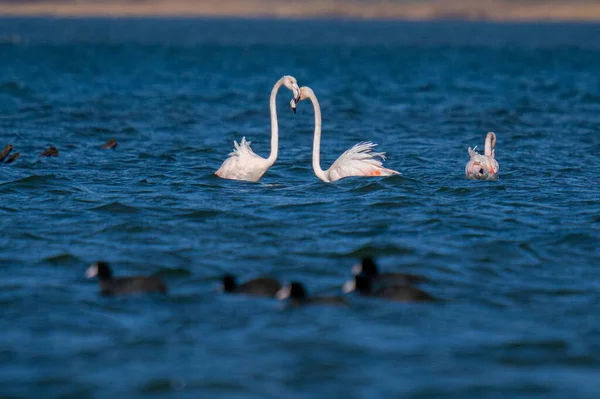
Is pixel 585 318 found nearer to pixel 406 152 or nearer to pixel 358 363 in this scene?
pixel 358 363

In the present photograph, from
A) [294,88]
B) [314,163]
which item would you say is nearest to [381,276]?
[314,163]

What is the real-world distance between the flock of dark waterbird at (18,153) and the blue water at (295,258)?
26 cm

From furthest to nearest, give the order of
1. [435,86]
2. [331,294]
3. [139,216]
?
[435,86] → [139,216] → [331,294]

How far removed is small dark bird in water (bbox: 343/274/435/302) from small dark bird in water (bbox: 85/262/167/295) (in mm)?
1949

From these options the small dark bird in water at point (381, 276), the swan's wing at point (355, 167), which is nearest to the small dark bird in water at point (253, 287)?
the small dark bird in water at point (381, 276)

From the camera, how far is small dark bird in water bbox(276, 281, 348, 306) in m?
9.96

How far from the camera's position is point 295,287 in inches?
392

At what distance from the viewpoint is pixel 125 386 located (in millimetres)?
8148

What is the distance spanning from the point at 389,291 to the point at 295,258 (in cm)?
203

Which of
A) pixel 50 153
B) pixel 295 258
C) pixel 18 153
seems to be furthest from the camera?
pixel 50 153

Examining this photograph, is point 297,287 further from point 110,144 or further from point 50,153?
point 110,144

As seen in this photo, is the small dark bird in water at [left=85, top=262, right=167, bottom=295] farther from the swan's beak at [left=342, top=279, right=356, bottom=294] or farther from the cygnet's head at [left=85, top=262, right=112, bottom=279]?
the swan's beak at [left=342, top=279, right=356, bottom=294]

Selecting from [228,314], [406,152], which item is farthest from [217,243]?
[406,152]

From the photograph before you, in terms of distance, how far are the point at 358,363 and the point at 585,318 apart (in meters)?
2.60
